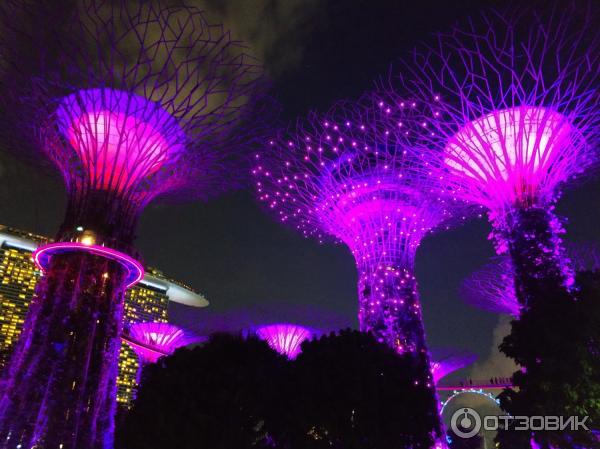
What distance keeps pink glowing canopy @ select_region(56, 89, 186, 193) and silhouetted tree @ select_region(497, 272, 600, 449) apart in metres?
14.8

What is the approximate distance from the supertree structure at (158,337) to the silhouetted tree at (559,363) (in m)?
33.2

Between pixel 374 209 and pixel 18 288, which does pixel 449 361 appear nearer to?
pixel 374 209

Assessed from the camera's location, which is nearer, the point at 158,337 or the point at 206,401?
the point at 206,401

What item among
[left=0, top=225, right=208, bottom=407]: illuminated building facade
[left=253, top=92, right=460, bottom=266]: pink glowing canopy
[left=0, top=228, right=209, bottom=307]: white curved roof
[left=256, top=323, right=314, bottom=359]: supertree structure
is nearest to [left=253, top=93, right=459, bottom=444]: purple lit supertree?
[left=253, top=92, right=460, bottom=266]: pink glowing canopy

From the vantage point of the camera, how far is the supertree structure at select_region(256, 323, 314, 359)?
136 ft

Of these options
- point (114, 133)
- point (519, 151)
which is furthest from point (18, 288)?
point (519, 151)

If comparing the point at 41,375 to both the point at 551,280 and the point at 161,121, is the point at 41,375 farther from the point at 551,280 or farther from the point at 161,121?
the point at 551,280

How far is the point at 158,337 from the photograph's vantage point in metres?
42.3

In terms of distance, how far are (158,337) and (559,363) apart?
3609 cm

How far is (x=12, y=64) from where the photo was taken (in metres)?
17.1

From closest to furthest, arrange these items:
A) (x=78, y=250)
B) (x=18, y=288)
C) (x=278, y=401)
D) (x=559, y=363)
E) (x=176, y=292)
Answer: (x=559, y=363)
(x=278, y=401)
(x=78, y=250)
(x=18, y=288)
(x=176, y=292)

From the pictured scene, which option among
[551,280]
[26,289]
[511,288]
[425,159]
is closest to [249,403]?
[551,280]

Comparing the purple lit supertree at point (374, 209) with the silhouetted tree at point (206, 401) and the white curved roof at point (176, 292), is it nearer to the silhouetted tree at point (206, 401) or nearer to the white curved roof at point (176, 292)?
the silhouetted tree at point (206, 401)

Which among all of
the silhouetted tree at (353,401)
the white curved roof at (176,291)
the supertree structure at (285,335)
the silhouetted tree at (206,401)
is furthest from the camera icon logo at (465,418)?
the white curved roof at (176,291)
